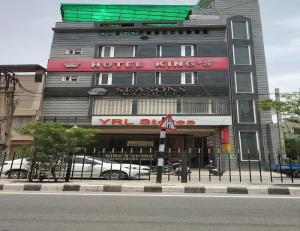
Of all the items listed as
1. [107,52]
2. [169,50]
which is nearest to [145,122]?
[169,50]

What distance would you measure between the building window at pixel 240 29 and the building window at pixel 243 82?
385 cm

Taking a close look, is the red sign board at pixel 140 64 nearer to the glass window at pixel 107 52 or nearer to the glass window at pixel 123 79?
the glass window at pixel 123 79

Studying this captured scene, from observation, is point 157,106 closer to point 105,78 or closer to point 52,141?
point 105,78

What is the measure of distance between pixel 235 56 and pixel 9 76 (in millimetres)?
19822

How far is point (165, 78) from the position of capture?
23.3 meters

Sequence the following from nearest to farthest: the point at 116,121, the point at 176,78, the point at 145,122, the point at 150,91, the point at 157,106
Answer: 1. the point at 145,122
2. the point at 116,121
3. the point at 157,106
4. the point at 150,91
5. the point at 176,78

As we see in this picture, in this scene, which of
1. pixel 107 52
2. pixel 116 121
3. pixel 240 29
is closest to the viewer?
pixel 116 121

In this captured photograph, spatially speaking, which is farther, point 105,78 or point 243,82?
point 243,82

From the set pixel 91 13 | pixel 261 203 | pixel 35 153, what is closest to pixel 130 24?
pixel 91 13

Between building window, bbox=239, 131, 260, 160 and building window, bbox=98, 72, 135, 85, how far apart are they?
10.4m

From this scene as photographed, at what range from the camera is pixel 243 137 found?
22.4 metres

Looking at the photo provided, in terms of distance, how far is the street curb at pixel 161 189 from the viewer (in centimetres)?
838

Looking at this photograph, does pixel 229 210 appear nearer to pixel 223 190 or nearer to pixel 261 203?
pixel 261 203

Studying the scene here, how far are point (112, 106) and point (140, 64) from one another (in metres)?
4.55
